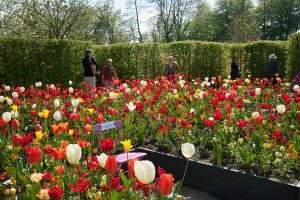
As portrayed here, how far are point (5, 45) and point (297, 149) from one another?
31.8ft

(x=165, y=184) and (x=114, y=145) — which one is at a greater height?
(x=165, y=184)

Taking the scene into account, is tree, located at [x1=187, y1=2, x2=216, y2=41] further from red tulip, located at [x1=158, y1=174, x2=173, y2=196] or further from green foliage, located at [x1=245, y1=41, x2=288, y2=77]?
red tulip, located at [x1=158, y1=174, x2=173, y2=196]

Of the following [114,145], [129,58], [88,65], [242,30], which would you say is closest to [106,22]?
[242,30]

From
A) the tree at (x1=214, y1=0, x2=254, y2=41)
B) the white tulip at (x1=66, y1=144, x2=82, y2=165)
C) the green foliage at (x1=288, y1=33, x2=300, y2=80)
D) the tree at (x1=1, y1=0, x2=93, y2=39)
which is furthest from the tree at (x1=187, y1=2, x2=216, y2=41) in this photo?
the white tulip at (x1=66, y1=144, x2=82, y2=165)

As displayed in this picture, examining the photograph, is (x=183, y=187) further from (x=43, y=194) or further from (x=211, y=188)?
(x=43, y=194)

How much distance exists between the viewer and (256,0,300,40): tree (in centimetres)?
4662

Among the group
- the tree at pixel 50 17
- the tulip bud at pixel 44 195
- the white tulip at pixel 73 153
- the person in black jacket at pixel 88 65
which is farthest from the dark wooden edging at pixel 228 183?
the tree at pixel 50 17

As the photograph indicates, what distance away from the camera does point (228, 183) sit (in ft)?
12.8

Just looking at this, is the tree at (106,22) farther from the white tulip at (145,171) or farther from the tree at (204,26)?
the white tulip at (145,171)

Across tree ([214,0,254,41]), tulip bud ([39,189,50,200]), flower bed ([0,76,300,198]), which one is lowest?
flower bed ([0,76,300,198])

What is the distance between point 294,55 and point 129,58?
6.52 m

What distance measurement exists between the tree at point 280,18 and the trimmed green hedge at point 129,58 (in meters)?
33.2

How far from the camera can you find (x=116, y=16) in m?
40.2

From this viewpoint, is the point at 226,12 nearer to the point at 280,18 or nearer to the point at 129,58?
the point at 280,18
